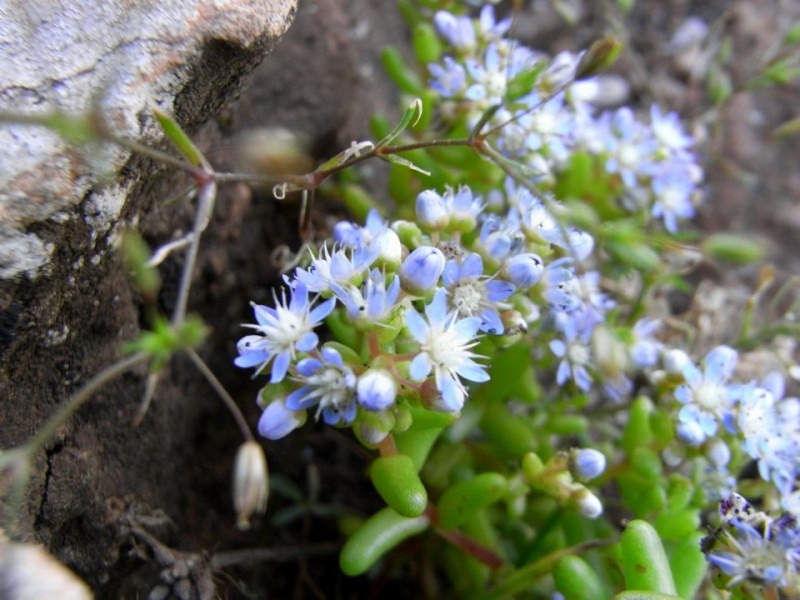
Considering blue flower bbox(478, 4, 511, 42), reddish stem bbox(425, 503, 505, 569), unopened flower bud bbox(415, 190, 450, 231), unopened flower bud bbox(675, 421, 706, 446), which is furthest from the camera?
blue flower bbox(478, 4, 511, 42)

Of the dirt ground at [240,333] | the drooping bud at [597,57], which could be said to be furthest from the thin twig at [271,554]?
the drooping bud at [597,57]

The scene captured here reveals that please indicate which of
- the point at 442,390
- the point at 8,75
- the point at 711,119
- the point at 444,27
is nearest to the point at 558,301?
the point at 442,390

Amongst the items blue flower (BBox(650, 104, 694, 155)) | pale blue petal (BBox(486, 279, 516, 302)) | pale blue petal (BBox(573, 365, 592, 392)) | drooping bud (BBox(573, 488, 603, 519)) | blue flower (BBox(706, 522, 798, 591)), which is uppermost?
pale blue petal (BBox(486, 279, 516, 302))

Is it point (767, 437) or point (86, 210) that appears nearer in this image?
point (86, 210)

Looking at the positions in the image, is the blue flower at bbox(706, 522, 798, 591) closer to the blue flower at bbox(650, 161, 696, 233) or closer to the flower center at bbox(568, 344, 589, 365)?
the flower center at bbox(568, 344, 589, 365)

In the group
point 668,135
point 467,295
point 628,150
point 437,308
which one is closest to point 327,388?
point 437,308

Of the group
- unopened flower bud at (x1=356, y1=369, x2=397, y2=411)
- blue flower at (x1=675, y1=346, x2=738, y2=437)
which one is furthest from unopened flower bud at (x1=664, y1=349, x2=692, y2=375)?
unopened flower bud at (x1=356, y1=369, x2=397, y2=411)

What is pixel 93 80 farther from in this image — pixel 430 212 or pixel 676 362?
pixel 676 362
